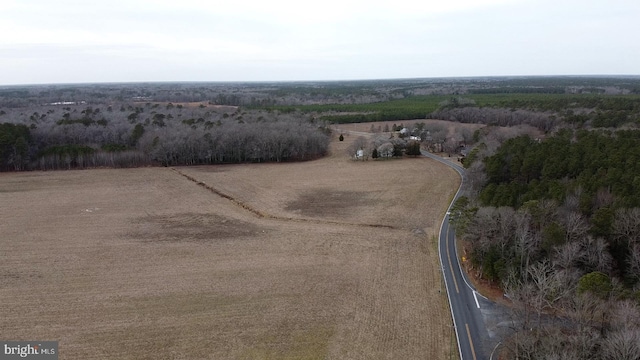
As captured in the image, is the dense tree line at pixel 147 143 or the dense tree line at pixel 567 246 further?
the dense tree line at pixel 147 143

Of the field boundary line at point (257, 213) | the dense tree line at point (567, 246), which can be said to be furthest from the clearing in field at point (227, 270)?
the dense tree line at point (567, 246)

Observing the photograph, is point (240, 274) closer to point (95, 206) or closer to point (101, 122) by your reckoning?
point (95, 206)

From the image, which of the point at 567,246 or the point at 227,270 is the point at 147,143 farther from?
the point at 567,246

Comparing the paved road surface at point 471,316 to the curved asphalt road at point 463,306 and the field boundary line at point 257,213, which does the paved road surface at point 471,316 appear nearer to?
the curved asphalt road at point 463,306

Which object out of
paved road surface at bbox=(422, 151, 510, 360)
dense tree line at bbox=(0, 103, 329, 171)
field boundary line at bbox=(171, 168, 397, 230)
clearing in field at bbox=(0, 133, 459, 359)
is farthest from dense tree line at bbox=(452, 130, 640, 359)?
dense tree line at bbox=(0, 103, 329, 171)

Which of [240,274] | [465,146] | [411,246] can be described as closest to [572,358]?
[411,246]

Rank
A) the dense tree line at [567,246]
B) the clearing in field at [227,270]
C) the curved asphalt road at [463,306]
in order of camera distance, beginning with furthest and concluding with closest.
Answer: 1. the clearing in field at [227,270]
2. the curved asphalt road at [463,306]
3. the dense tree line at [567,246]
